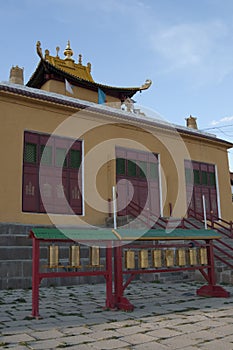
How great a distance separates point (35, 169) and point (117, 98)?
27.5 ft

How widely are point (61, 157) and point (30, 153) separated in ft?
3.50

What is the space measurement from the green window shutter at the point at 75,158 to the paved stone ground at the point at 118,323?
507 centimetres

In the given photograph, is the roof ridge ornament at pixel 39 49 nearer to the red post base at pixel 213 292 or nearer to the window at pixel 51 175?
Result: the window at pixel 51 175

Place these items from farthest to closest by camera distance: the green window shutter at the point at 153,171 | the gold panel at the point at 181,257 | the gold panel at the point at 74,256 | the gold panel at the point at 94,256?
the green window shutter at the point at 153,171 < the gold panel at the point at 181,257 < the gold panel at the point at 94,256 < the gold panel at the point at 74,256

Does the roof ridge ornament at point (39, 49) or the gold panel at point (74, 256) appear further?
the roof ridge ornament at point (39, 49)

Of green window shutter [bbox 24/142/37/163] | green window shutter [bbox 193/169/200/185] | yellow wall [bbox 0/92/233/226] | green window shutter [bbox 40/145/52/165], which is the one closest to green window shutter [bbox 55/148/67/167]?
green window shutter [bbox 40/145/52/165]

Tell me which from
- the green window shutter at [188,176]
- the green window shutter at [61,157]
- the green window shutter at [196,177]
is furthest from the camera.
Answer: the green window shutter at [196,177]

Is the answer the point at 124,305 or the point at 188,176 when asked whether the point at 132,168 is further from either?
the point at 124,305

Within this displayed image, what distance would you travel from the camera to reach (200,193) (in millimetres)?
14711

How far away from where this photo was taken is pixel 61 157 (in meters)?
11.4

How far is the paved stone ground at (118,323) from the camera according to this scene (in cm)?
381

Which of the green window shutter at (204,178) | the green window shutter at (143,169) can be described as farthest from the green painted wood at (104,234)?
the green window shutter at (204,178)

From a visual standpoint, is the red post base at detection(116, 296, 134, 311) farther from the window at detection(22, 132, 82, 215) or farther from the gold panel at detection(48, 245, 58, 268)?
the window at detection(22, 132, 82, 215)

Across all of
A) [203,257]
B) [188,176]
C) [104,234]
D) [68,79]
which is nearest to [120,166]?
[188,176]
